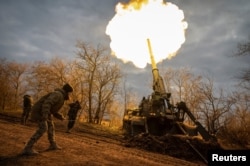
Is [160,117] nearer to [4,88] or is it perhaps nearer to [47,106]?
[47,106]

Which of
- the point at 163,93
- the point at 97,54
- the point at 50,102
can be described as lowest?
the point at 50,102

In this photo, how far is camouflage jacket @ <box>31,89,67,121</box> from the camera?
839cm

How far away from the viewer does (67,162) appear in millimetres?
7504

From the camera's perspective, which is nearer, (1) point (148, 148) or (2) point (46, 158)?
(2) point (46, 158)

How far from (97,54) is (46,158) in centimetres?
3629

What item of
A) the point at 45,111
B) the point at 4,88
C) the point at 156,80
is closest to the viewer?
the point at 45,111

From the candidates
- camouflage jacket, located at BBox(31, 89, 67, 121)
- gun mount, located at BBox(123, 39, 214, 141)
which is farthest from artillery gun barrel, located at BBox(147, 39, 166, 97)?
camouflage jacket, located at BBox(31, 89, 67, 121)

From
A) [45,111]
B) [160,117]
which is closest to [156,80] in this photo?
[160,117]

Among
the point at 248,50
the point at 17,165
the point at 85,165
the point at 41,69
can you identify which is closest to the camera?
the point at 17,165

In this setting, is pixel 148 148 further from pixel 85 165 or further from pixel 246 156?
pixel 85 165

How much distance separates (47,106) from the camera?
→ 8.43 meters

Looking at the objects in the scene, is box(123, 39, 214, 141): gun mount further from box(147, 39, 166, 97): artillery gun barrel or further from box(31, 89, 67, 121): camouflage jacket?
box(31, 89, 67, 121): camouflage jacket

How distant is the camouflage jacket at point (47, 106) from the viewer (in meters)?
8.39

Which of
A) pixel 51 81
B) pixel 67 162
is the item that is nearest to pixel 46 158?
pixel 67 162
